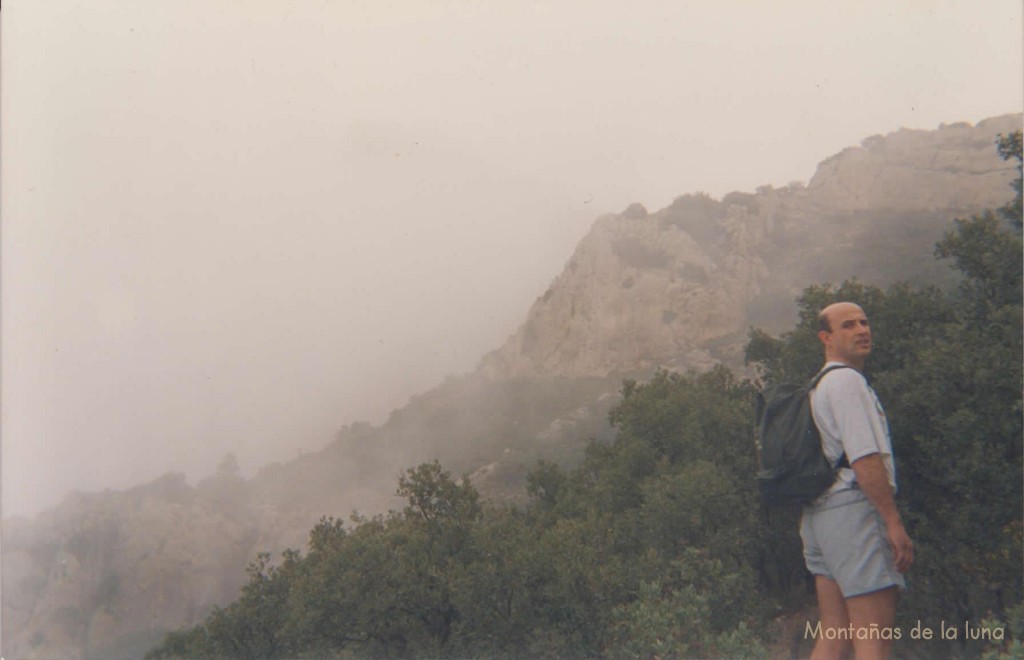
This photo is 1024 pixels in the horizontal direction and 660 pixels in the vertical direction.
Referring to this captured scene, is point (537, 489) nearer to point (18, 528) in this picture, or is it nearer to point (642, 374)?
point (18, 528)

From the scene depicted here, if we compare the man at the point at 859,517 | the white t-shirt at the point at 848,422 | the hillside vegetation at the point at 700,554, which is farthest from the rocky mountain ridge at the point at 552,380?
the white t-shirt at the point at 848,422

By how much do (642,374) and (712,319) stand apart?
680 cm

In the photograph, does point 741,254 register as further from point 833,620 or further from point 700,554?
point 833,620

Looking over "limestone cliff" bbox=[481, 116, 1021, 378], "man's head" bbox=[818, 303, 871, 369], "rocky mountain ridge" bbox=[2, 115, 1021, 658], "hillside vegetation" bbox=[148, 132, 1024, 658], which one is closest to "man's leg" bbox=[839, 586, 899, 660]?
"man's head" bbox=[818, 303, 871, 369]

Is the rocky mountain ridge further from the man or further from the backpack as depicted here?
the man

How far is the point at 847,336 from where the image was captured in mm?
3600

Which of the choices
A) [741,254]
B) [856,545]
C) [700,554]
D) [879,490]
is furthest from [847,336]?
[741,254]

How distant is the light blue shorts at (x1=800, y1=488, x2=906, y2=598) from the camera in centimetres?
324

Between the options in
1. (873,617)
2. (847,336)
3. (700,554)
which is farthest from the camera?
(700,554)

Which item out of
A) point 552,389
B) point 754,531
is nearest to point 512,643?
point 754,531

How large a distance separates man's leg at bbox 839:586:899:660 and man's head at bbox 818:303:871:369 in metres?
1.11

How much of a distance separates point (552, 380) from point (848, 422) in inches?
879

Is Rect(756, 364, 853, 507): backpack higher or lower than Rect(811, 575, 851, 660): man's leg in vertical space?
higher

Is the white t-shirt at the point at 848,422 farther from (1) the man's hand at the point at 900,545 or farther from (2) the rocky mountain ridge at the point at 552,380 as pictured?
(2) the rocky mountain ridge at the point at 552,380
